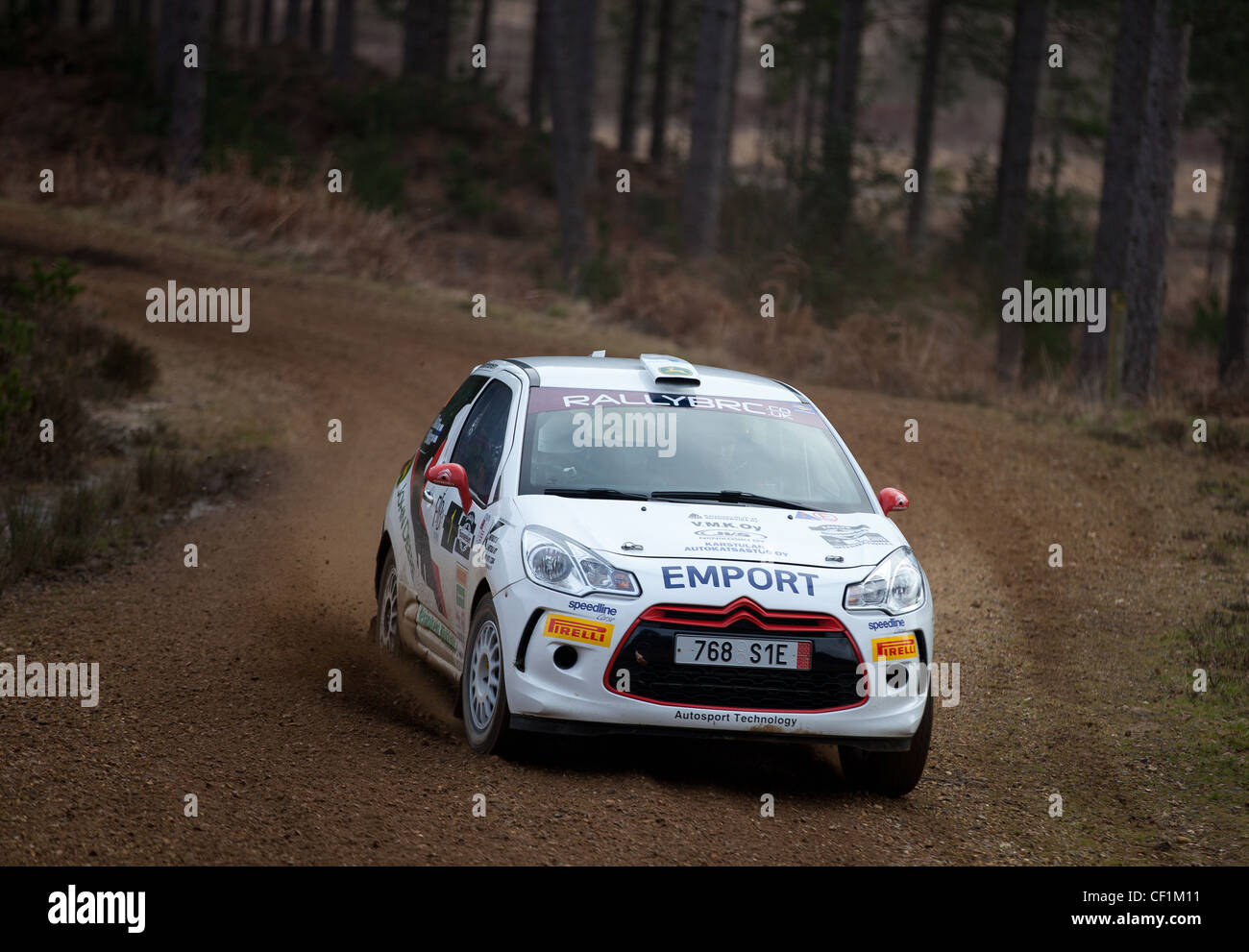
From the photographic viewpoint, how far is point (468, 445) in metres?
7.92

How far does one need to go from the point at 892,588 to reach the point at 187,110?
2203cm

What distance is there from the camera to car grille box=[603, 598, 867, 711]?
20.0 ft

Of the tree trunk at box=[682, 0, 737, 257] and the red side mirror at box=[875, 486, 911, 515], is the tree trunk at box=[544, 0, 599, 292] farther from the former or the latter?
the red side mirror at box=[875, 486, 911, 515]

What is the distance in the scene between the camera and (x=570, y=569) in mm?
6234

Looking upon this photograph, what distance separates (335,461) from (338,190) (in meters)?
11.6

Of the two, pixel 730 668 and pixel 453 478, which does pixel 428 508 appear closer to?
pixel 453 478

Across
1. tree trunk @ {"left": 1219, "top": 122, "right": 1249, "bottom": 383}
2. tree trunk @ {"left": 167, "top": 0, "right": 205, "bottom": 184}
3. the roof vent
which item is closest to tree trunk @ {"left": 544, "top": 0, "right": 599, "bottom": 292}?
tree trunk @ {"left": 167, "top": 0, "right": 205, "bottom": 184}

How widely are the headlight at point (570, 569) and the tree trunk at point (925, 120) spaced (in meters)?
31.3

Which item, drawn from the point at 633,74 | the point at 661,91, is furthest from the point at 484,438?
the point at 633,74

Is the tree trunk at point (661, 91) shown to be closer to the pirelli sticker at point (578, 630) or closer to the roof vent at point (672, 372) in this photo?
the roof vent at point (672, 372)

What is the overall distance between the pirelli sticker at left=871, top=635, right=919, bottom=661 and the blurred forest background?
38.8 feet

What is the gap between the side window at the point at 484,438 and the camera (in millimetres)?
7312
